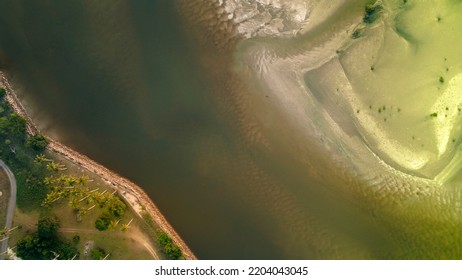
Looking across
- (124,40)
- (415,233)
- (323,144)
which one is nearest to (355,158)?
(323,144)

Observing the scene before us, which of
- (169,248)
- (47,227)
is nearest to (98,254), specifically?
(47,227)

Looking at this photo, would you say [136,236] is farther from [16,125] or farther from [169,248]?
[16,125]

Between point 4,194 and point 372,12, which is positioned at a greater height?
point 4,194

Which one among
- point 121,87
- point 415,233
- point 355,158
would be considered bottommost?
point 415,233

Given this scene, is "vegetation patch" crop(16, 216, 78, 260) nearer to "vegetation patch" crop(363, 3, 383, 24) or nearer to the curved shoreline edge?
the curved shoreline edge

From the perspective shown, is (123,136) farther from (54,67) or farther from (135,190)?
(54,67)

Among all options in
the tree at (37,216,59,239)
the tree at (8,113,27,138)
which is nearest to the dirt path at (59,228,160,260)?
the tree at (37,216,59,239)
